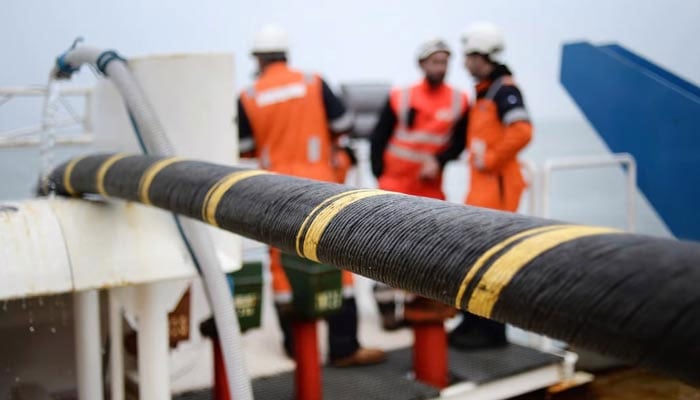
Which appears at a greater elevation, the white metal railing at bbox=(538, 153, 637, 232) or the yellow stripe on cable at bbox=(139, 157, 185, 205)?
the yellow stripe on cable at bbox=(139, 157, 185, 205)

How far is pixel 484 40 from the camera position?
280 cm

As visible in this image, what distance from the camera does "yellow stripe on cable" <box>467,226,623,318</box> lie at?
73cm

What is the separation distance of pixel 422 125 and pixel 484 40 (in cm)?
38

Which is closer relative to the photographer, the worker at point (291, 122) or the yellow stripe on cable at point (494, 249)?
the yellow stripe on cable at point (494, 249)

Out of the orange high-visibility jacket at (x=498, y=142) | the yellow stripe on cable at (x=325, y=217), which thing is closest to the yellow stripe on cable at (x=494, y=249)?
the yellow stripe on cable at (x=325, y=217)

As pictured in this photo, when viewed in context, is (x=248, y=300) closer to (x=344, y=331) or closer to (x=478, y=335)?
(x=344, y=331)

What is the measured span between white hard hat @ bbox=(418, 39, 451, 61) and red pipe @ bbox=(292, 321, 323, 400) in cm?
110

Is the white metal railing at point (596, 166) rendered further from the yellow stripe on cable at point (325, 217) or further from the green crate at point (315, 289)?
the yellow stripe on cable at point (325, 217)

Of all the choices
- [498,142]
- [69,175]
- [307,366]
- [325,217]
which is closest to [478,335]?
[498,142]

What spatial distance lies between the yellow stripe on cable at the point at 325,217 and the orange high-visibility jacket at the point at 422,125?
193 cm

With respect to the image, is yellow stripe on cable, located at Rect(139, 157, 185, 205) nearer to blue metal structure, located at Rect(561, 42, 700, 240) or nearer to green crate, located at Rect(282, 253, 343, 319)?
green crate, located at Rect(282, 253, 343, 319)

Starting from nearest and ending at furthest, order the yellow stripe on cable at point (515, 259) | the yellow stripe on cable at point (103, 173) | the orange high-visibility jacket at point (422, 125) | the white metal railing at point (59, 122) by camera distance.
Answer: the yellow stripe on cable at point (515, 259), the yellow stripe on cable at point (103, 173), the white metal railing at point (59, 122), the orange high-visibility jacket at point (422, 125)

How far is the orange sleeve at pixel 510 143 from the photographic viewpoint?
2725mm

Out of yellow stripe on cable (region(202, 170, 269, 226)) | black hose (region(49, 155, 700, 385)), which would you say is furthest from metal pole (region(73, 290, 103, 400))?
black hose (region(49, 155, 700, 385))
